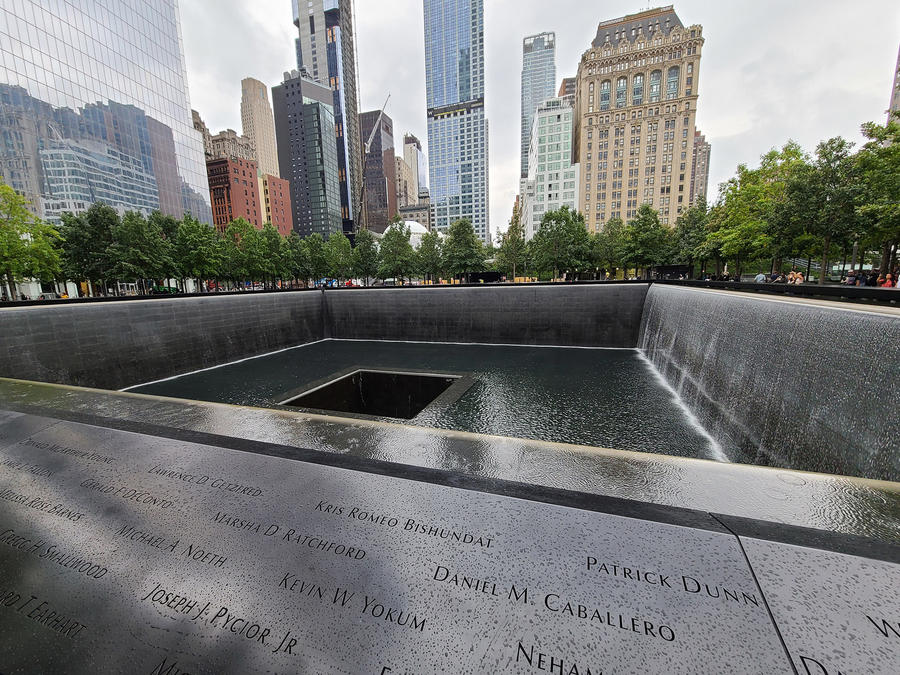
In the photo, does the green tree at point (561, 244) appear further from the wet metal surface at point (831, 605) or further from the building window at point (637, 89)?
the building window at point (637, 89)

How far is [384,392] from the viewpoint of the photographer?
968cm

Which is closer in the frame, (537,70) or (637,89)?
(637,89)

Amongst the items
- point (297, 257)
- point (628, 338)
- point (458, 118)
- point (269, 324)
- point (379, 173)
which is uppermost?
point (458, 118)

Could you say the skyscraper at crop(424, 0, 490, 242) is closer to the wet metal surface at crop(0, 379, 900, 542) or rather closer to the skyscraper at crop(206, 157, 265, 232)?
the skyscraper at crop(206, 157, 265, 232)

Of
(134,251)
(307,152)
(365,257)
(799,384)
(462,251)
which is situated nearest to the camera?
(799,384)

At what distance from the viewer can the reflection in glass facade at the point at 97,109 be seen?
3269 cm

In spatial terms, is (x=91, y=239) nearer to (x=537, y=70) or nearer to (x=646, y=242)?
(x=646, y=242)

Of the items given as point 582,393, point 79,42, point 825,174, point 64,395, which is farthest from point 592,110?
point 64,395

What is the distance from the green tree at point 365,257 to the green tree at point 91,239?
61.3 feet

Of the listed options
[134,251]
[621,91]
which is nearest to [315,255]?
[134,251]

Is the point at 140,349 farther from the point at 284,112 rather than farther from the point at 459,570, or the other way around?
the point at 284,112

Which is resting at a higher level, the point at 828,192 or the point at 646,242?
the point at 828,192

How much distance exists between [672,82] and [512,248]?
206ft

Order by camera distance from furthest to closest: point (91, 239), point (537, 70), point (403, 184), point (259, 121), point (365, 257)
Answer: point (403, 184) < point (537, 70) < point (259, 121) < point (365, 257) < point (91, 239)
